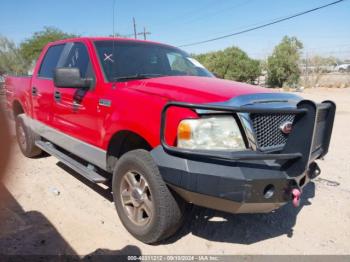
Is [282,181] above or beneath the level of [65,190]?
above

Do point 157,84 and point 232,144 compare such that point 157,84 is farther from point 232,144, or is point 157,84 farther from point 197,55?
point 197,55

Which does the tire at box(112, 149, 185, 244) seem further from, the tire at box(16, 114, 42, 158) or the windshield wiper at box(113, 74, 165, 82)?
the tire at box(16, 114, 42, 158)

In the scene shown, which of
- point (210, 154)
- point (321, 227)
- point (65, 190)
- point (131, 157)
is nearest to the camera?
point (210, 154)

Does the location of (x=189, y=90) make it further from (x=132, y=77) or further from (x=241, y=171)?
(x=132, y=77)

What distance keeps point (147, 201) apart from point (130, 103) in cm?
88

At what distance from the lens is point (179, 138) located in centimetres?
251

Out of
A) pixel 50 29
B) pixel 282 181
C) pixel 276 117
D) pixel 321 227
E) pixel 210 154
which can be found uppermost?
pixel 50 29

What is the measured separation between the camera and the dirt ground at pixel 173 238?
2977 mm

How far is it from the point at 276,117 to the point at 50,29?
40.1 meters

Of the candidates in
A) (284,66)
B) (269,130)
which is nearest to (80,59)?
(269,130)

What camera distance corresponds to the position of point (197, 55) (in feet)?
131

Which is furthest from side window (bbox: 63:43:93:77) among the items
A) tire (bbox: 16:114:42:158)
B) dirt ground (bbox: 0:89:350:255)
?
tire (bbox: 16:114:42:158)

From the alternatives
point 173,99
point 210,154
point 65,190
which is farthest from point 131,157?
point 65,190

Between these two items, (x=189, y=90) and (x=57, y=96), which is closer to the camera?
(x=189, y=90)
